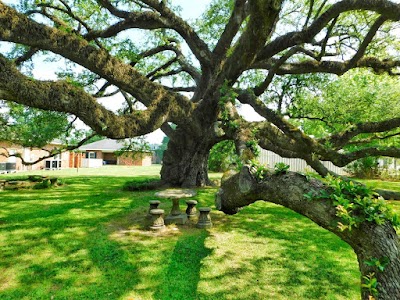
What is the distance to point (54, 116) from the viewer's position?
11.9m

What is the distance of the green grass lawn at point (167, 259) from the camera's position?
12.8 ft

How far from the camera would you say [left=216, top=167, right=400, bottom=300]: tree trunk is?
95.3 inches

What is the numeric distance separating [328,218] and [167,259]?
9.98 ft

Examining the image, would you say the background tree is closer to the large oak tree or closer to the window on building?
the large oak tree

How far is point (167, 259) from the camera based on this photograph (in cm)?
490

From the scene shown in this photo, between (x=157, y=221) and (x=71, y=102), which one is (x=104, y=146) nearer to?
(x=157, y=221)

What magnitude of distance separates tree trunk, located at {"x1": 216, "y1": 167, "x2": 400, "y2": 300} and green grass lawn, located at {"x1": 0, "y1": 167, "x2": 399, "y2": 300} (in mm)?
1217

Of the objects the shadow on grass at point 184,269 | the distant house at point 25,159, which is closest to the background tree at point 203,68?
the shadow on grass at point 184,269

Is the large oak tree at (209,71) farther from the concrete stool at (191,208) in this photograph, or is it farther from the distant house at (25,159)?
the distant house at (25,159)

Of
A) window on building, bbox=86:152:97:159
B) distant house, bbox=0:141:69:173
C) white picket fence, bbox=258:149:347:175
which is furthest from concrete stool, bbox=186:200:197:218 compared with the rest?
window on building, bbox=86:152:97:159

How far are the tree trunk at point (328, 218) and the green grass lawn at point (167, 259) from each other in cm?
122

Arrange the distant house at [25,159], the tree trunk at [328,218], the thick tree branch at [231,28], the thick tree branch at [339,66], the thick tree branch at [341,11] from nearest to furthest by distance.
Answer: the tree trunk at [328,218], the thick tree branch at [341,11], the thick tree branch at [231,28], the thick tree branch at [339,66], the distant house at [25,159]

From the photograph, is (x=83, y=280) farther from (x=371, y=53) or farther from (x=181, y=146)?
A: (x=371, y=53)

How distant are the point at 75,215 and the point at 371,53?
41.0 feet
